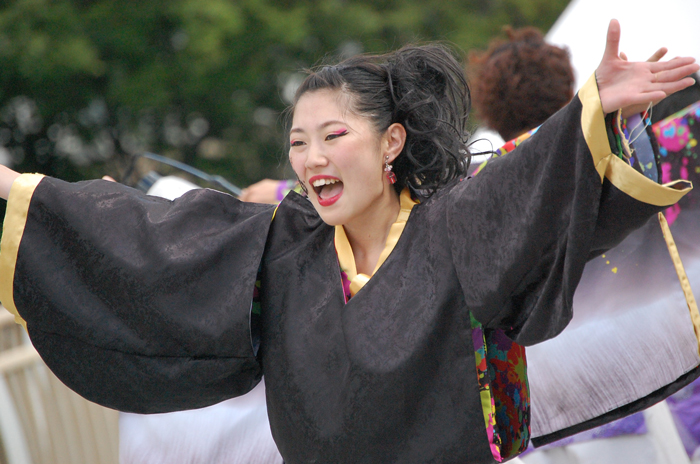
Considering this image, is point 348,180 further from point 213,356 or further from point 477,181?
point 213,356

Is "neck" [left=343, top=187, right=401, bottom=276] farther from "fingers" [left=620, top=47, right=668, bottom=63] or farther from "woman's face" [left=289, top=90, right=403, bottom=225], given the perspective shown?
"fingers" [left=620, top=47, right=668, bottom=63]

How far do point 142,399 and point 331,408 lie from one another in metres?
0.40

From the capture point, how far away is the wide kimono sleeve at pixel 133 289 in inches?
49.4

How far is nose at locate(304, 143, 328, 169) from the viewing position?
1.17m

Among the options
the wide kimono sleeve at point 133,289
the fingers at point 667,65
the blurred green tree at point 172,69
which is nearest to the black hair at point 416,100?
the wide kimono sleeve at point 133,289

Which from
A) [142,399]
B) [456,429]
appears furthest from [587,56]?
[142,399]

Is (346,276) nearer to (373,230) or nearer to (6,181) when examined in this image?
(373,230)

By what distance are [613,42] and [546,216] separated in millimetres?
248

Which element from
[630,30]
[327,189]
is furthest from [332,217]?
[630,30]

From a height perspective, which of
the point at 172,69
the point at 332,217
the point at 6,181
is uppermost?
the point at 172,69

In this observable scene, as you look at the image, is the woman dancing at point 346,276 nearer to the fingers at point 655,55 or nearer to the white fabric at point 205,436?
the fingers at point 655,55

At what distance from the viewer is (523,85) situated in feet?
6.50

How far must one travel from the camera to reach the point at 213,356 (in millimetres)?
1278

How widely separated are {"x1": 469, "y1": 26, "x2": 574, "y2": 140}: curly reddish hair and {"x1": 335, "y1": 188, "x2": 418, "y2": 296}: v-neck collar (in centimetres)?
85
